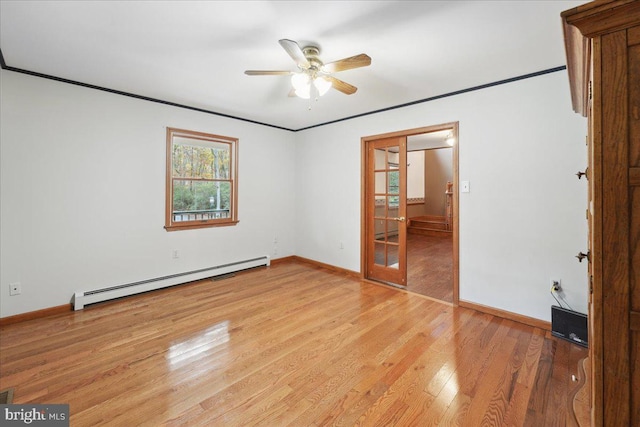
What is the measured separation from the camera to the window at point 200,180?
377 centimetres

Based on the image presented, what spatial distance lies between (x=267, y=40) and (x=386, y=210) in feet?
8.51

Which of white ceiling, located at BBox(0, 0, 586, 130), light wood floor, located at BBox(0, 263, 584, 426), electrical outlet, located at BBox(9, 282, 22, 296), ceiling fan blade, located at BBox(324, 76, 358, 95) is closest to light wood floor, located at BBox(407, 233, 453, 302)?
light wood floor, located at BBox(0, 263, 584, 426)

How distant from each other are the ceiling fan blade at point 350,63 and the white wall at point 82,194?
256cm

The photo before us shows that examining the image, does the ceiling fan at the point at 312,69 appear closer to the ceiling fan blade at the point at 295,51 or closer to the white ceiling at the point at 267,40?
the ceiling fan blade at the point at 295,51

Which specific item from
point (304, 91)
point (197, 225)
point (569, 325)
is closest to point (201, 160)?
point (197, 225)

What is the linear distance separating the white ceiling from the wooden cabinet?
1238mm

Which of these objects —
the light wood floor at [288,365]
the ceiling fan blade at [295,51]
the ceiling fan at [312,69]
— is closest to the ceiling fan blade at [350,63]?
the ceiling fan at [312,69]

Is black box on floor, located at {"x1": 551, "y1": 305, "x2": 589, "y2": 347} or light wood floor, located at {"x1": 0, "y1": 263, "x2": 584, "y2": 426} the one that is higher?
black box on floor, located at {"x1": 551, "y1": 305, "x2": 589, "y2": 347}

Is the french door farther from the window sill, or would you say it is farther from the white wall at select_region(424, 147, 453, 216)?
the white wall at select_region(424, 147, 453, 216)

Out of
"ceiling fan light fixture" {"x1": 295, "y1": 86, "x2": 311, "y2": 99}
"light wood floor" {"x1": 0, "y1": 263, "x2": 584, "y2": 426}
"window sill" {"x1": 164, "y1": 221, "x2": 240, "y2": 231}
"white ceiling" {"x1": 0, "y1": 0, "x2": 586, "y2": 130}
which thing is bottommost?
"light wood floor" {"x1": 0, "y1": 263, "x2": 584, "y2": 426}

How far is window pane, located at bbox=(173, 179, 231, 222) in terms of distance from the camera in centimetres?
387

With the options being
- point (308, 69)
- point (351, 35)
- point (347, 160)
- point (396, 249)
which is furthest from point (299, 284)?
point (351, 35)

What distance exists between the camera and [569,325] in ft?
7.65

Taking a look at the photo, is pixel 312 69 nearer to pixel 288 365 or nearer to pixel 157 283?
pixel 288 365
